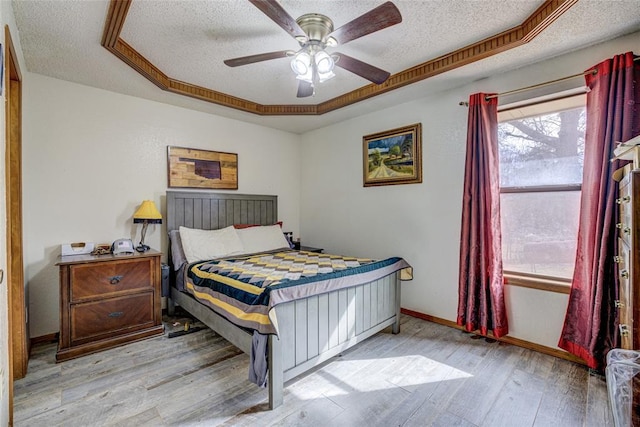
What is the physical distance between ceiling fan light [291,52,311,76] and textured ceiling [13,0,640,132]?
290 millimetres

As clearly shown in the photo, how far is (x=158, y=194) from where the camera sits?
3.49 meters

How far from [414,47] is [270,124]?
2473mm

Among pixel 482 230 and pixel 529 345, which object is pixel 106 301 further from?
pixel 529 345

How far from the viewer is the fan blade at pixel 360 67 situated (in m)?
2.06

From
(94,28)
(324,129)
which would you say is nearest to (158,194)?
(94,28)

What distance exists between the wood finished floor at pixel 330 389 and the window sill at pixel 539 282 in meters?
0.56

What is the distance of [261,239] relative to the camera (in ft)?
12.5

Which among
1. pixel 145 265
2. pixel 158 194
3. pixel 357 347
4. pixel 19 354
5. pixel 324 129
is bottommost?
pixel 357 347

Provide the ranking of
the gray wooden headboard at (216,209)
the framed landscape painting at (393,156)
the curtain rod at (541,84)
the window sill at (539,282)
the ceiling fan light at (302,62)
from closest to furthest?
the ceiling fan light at (302,62), the curtain rod at (541,84), the window sill at (539,282), the framed landscape painting at (393,156), the gray wooden headboard at (216,209)

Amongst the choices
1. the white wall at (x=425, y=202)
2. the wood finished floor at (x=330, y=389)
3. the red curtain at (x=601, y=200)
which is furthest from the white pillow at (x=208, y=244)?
the red curtain at (x=601, y=200)

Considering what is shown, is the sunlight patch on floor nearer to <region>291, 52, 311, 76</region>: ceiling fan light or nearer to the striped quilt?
the striped quilt

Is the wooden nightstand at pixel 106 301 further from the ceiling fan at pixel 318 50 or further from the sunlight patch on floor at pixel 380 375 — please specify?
the ceiling fan at pixel 318 50

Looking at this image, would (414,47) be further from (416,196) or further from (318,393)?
(318,393)

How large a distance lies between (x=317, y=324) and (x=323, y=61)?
1.85m
